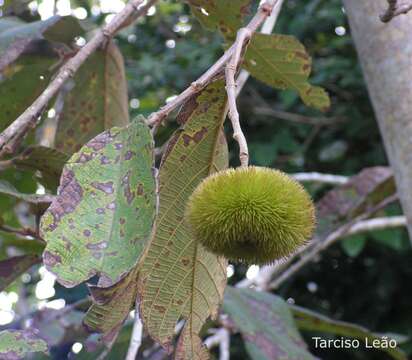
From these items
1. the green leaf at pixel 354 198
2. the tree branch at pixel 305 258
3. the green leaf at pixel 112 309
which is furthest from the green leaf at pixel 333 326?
the green leaf at pixel 112 309

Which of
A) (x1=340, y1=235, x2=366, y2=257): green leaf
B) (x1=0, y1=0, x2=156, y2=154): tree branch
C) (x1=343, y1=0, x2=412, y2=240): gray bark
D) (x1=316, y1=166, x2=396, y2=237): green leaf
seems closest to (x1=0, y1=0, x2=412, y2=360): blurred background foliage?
(x1=340, y1=235, x2=366, y2=257): green leaf

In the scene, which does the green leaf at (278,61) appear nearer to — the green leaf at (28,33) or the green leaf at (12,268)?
the green leaf at (28,33)

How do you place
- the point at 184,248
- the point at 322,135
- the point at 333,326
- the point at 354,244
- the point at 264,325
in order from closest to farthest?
the point at 184,248
the point at 264,325
the point at 333,326
the point at 354,244
the point at 322,135

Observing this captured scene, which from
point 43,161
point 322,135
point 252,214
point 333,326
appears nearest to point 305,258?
point 333,326

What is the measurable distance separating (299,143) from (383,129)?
224 centimetres

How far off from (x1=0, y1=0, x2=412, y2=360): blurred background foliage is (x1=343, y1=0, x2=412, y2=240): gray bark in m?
1.73

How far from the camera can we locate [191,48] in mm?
3820

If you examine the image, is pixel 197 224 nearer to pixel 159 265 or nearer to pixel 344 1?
pixel 159 265

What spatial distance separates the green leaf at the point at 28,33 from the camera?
126 centimetres

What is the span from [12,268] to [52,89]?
623 millimetres

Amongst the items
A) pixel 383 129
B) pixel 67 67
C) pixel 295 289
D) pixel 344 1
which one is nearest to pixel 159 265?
pixel 67 67

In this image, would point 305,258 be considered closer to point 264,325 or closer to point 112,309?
point 264,325

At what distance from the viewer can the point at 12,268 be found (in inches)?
55.8

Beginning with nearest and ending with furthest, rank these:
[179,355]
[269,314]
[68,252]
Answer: [68,252]
[179,355]
[269,314]
